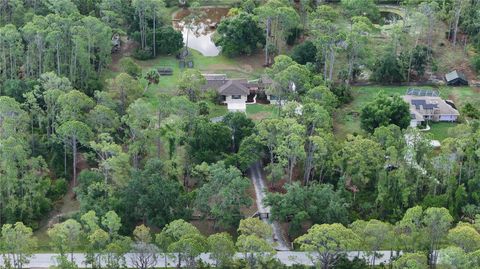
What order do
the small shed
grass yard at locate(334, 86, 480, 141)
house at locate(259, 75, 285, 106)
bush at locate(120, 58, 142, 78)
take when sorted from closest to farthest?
grass yard at locate(334, 86, 480, 141) < house at locate(259, 75, 285, 106) < bush at locate(120, 58, 142, 78) < the small shed

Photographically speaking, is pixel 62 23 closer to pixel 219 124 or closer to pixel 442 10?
pixel 219 124

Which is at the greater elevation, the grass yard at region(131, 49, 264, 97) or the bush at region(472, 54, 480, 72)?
the bush at region(472, 54, 480, 72)

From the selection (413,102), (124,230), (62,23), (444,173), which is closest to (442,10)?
(413,102)

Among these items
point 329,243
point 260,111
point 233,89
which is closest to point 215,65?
point 233,89

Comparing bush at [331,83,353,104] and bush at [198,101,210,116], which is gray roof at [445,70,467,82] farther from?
bush at [198,101,210,116]

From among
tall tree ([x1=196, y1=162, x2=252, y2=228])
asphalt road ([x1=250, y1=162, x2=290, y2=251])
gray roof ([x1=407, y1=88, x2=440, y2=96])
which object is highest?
gray roof ([x1=407, y1=88, x2=440, y2=96])

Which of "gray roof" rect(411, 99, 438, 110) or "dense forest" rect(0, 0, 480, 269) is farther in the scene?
"gray roof" rect(411, 99, 438, 110)

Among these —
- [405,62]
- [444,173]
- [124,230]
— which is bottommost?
[124,230]

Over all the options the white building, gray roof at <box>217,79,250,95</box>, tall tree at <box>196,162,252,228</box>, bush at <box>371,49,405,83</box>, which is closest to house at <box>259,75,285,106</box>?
gray roof at <box>217,79,250,95</box>

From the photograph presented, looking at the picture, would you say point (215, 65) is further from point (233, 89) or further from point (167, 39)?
point (233, 89)
